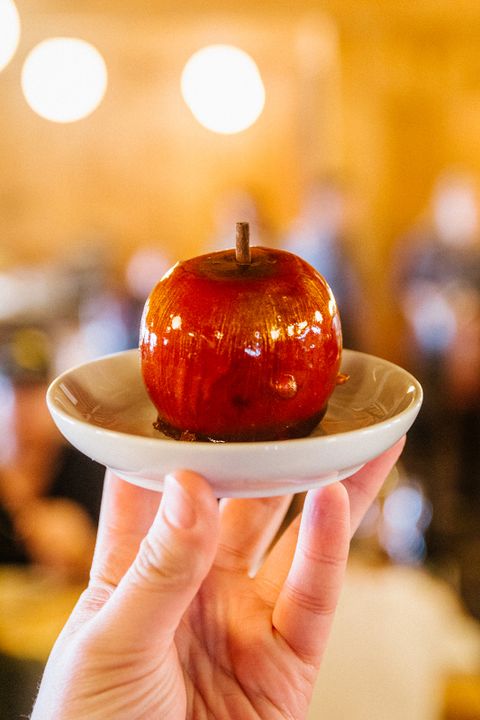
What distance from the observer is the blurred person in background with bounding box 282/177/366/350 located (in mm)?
2834

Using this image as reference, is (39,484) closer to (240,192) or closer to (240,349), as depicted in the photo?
(240,349)

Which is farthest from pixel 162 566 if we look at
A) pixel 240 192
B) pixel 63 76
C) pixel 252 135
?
pixel 252 135

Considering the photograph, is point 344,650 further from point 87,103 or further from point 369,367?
point 87,103

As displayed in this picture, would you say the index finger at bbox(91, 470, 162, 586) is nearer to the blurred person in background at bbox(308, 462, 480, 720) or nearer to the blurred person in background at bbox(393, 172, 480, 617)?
the blurred person in background at bbox(308, 462, 480, 720)

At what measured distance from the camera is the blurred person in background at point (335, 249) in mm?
2834

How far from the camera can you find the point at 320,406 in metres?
0.57

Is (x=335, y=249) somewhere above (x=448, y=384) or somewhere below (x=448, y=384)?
above

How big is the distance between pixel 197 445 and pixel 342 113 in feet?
14.1

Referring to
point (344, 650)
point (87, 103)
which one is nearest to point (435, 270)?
point (87, 103)

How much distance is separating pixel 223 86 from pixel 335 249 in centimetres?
81

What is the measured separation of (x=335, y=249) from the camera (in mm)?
3057

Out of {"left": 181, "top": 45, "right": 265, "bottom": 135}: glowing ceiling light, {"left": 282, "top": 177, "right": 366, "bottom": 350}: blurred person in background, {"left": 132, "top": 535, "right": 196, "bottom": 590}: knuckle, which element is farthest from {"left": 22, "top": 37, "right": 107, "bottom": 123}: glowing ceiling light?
{"left": 132, "top": 535, "right": 196, "bottom": 590}: knuckle

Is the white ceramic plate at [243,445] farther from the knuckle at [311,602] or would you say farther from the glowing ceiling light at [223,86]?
the glowing ceiling light at [223,86]

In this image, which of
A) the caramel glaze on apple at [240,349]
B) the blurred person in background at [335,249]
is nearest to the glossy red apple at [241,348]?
the caramel glaze on apple at [240,349]
